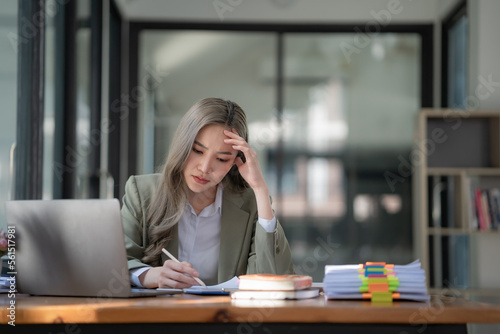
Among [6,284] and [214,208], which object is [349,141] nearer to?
[214,208]

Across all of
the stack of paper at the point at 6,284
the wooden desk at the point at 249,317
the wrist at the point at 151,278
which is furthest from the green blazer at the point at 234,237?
the wooden desk at the point at 249,317

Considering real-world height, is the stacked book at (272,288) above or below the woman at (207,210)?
below

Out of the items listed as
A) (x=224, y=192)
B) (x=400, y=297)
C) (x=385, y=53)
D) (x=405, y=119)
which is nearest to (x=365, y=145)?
(x=405, y=119)

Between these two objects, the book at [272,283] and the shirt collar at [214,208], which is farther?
the shirt collar at [214,208]

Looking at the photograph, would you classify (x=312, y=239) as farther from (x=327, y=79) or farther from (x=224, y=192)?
(x=224, y=192)

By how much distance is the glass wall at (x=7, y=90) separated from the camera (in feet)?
9.25

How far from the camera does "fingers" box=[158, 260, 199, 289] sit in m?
1.85

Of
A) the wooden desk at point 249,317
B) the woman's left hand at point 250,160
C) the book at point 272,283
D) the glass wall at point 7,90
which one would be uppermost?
the glass wall at point 7,90

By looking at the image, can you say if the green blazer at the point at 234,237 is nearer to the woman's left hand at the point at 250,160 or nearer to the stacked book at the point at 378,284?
the woman's left hand at the point at 250,160

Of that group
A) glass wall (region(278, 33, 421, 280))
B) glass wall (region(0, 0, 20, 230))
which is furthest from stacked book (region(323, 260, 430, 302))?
glass wall (region(278, 33, 421, 280))

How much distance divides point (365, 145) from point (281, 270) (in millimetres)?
3866

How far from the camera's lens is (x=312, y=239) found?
19.0 ft

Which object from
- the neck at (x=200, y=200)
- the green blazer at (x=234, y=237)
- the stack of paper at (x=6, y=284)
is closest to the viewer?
the stack of paper at (x=6, y=284)

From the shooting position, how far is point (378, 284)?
1551 mm
